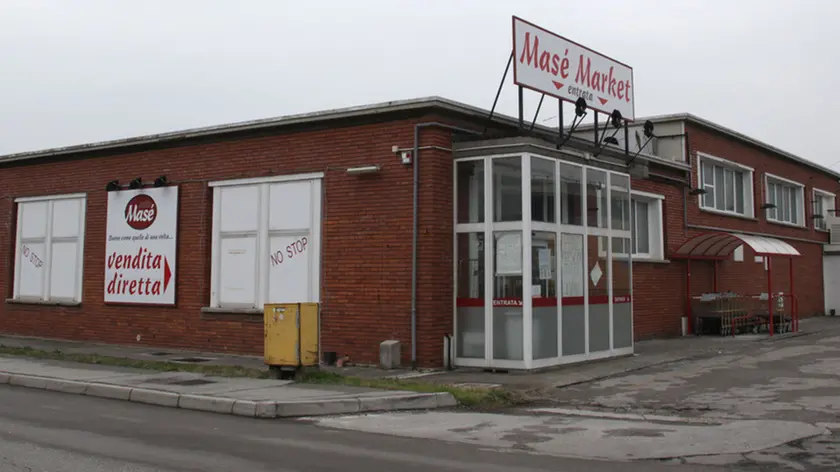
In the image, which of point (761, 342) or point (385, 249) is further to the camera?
point (761, 342)

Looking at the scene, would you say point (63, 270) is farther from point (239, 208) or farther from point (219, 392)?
point (219, 392)

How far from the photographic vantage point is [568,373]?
14.0m

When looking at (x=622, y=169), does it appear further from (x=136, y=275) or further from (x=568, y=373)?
(x=136, y=275)

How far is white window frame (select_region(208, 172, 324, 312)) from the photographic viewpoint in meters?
16.1

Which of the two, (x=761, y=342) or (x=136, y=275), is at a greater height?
(x=136, y=275)

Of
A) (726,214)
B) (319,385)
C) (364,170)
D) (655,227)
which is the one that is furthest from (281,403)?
(726,214)

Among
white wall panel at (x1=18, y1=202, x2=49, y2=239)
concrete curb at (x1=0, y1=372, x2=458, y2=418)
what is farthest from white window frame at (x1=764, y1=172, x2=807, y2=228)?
white wall panel at (x1=18, y1=202, x2=49, y2=239)

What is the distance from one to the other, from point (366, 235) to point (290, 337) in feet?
9.97

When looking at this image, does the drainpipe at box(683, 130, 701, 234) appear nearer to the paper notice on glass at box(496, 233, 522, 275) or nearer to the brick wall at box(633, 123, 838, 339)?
the brick wall at box(633, 123, 838, 339)

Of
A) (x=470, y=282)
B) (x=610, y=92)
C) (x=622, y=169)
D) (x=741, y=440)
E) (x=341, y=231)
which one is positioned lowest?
(x=741, y=440)

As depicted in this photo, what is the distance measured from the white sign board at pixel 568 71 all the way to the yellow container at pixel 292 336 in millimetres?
5702

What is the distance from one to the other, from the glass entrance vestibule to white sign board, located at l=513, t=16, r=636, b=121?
5.04ft

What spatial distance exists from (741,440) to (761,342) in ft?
40.8

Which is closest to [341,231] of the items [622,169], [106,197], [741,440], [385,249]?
[385,249]
